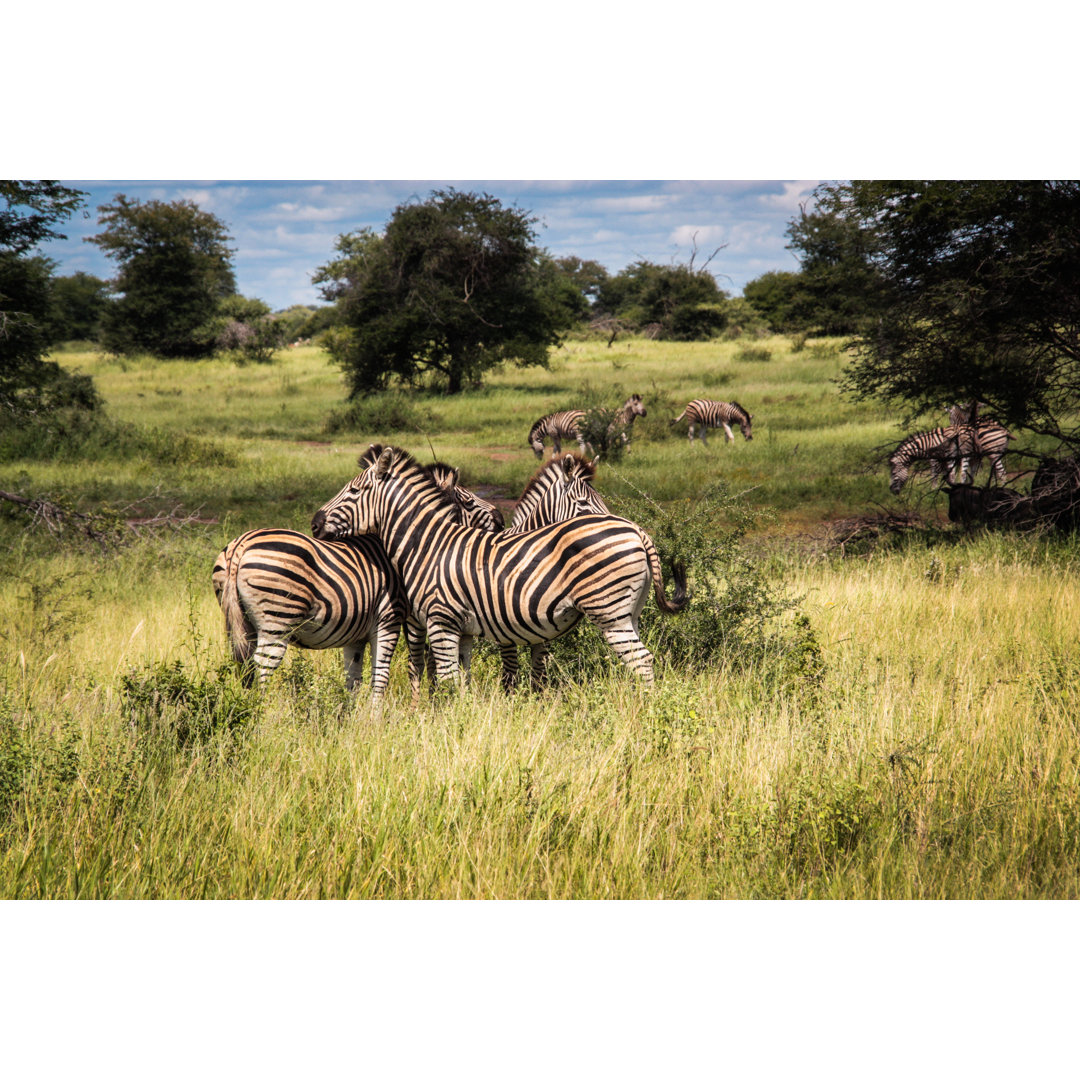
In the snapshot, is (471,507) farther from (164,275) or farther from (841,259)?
(841,259)

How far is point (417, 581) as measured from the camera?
4.77 meters

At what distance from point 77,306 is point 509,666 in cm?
817

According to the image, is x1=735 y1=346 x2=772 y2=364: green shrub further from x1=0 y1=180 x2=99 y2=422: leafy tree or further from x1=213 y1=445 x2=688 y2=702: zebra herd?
x1=213 y1=445 x2=688 y2=702: zebra herd

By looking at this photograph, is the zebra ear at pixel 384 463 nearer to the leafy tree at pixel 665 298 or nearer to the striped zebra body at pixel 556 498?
the striped zebra body at pixel 556 498

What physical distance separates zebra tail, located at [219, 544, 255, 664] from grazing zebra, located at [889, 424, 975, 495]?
8.24m

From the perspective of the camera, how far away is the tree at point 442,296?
9750 mm

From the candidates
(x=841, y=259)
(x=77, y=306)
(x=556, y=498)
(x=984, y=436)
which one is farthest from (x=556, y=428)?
(x=556, y=498)

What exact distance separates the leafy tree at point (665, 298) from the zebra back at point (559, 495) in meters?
4.66

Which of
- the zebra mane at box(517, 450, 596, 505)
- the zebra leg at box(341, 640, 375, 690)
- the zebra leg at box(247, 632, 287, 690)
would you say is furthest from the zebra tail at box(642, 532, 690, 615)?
the zebra leg at box(247, 632, 287, 690)

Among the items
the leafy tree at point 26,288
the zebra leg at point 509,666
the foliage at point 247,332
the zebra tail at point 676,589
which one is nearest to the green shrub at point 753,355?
the foliage at point 247,332

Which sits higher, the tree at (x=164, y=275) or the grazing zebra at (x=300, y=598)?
the tree at (x=164, y=275)

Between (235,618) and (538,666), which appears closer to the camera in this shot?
(235,618)

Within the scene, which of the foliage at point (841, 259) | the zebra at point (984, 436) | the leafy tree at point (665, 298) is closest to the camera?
the foliage at point (841, 259)

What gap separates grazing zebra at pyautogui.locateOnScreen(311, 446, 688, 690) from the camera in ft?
14.6
